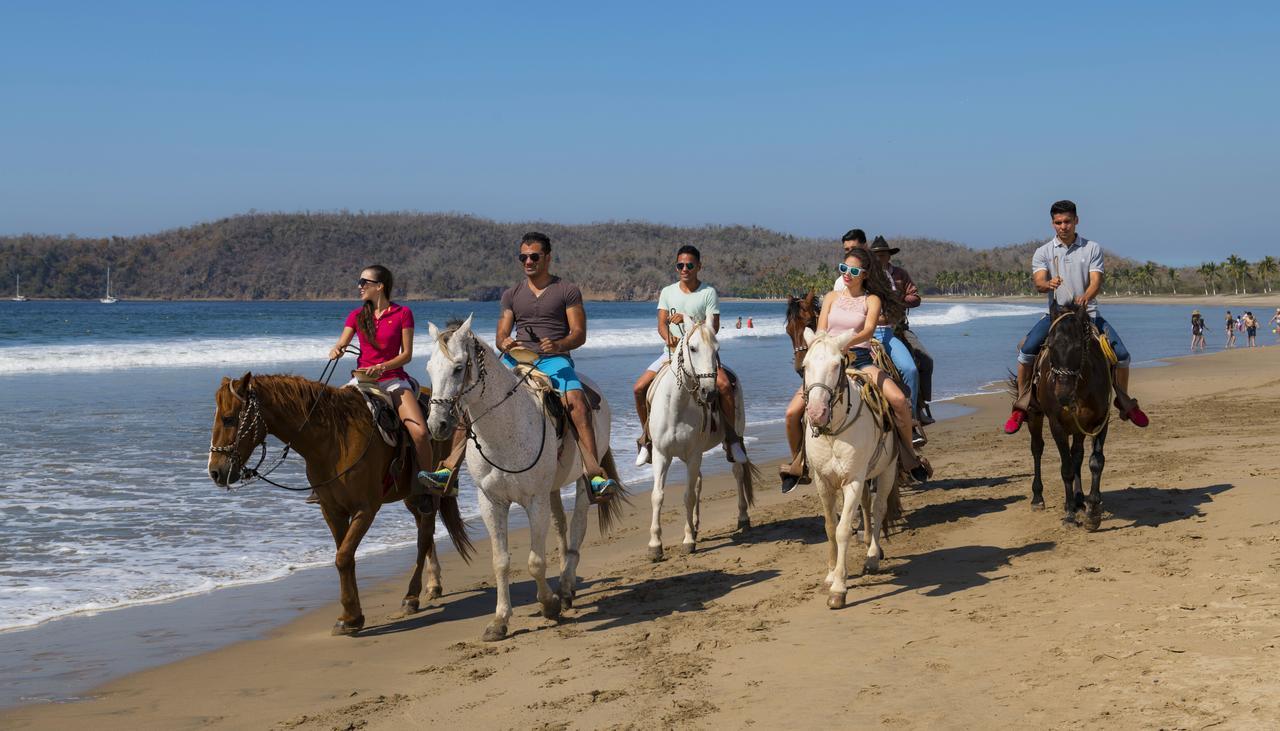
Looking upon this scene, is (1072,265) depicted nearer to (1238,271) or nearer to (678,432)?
(678,432)

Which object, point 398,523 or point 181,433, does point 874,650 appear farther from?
point 181,433

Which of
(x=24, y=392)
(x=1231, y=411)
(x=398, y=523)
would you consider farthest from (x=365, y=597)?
(x=24, y=392)

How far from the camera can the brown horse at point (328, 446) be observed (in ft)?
24.3

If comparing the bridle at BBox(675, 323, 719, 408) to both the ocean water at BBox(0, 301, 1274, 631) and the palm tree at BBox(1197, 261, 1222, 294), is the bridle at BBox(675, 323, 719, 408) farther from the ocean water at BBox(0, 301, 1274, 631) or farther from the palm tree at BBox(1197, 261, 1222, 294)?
the palm tree at BBox(1197, 261, 1222, 294)

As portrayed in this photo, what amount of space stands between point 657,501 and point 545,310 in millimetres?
2492

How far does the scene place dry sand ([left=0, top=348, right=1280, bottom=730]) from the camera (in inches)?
217

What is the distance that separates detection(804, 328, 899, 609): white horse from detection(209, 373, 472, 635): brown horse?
3.06m

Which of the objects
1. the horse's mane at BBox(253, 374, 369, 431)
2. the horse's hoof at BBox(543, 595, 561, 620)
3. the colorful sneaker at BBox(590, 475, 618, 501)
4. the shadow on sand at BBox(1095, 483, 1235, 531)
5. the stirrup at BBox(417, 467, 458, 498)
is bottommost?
the horse's hoof at BBox(543, 595, 561, 620)

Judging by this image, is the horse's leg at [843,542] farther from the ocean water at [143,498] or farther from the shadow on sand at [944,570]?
the ocean water at [143,498]

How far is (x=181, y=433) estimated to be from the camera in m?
18.7

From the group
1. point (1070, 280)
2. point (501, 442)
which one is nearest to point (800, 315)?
point (1070, 280)

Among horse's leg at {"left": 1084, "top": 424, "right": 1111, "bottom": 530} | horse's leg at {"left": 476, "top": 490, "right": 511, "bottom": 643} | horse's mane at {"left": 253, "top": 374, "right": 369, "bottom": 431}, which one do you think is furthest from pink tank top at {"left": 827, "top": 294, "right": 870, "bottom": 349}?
horse's mane at {"left": 253, "top": 374, "right": 369, "bottom": 431}

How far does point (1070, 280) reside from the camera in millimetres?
9922

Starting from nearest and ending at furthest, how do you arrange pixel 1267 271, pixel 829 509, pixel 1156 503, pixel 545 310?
pixel 829 509 < pixel 545 310 < pixel 1156 503 < pixel 1267 271
